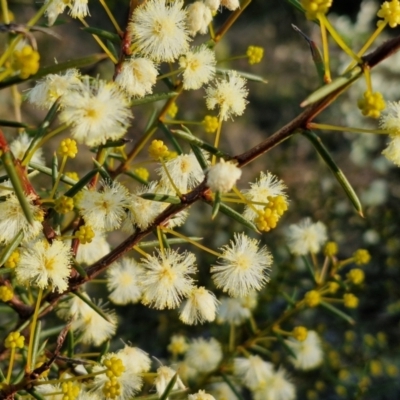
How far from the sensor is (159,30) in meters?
1.28

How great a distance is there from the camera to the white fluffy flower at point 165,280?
135 cm

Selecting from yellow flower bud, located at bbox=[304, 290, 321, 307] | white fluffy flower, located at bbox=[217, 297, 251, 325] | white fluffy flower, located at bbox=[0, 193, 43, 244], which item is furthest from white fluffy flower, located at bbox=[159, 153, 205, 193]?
white fluffy flower, located at bbox=[217, 297, 251, 325]

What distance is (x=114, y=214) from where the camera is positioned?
1293 millimetres

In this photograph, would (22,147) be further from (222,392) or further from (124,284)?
(222,392)

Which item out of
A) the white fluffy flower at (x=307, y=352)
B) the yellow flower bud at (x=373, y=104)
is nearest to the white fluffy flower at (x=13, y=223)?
the yellow flower bud at (x=373, y=104)

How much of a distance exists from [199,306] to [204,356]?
1046mm

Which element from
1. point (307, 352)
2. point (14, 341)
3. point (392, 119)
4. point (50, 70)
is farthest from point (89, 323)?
point (307, 352)

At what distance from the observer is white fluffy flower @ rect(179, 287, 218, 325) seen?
55.0 inches

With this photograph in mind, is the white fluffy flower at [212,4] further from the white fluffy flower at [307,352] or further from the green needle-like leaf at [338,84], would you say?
the white fluffy flower at [307,352]

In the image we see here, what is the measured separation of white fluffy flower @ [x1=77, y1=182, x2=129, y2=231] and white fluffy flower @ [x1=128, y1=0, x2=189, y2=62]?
0.33 m

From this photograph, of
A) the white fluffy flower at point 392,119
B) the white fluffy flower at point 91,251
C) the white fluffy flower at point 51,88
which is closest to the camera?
the white fluffy flower at point 392,119

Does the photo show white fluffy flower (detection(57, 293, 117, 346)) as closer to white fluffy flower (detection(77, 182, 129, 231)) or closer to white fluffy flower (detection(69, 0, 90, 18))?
white fluffy flower (detection(77, 182, 129, 231))

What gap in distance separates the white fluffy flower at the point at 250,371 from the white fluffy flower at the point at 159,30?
1.22 metres

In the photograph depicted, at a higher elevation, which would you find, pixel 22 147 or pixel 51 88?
pixel 51 88
